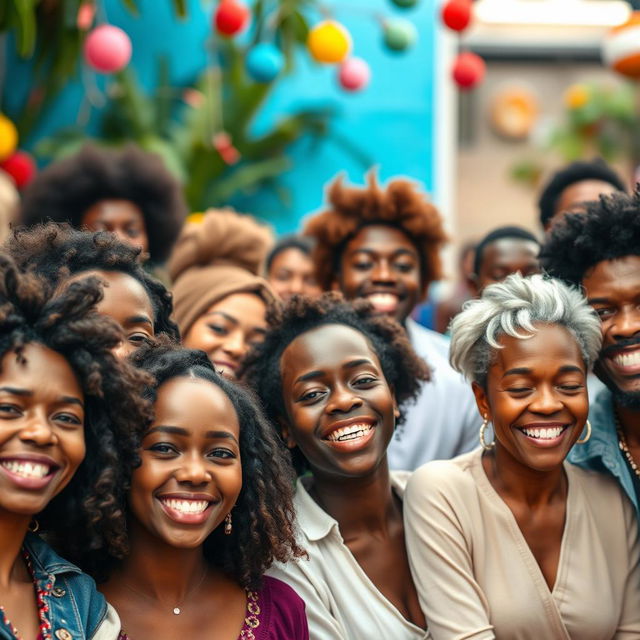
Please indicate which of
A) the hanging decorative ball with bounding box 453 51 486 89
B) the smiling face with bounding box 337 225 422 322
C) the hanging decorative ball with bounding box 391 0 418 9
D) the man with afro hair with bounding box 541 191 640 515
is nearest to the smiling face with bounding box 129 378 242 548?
the man with afro hair with bounding box 541 191 640 515

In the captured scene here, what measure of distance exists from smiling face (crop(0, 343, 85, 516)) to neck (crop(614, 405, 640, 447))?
2.04 meters

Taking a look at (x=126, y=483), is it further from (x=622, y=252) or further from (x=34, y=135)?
(x=34, y=135)

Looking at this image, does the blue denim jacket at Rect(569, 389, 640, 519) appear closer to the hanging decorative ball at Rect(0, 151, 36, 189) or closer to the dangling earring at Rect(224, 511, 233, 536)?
the dangling earring at Rect(224, 511, 233, 536)

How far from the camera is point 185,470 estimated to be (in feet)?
9.87

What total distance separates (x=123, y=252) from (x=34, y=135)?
20.7ft

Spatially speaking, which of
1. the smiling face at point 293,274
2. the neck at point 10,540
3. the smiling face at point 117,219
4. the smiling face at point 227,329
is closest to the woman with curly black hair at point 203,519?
the neck at point 10,540

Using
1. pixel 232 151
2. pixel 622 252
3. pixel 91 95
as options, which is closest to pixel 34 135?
pixel 91 95

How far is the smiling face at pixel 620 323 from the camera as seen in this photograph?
3.63m

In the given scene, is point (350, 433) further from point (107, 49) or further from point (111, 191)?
point (107, 49)

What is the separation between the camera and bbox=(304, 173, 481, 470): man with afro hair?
14.9ft

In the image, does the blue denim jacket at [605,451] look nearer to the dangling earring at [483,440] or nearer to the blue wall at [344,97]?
the dangling earring at [483,440]

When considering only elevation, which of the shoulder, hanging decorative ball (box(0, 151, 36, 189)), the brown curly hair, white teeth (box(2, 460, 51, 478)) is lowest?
the shoulder

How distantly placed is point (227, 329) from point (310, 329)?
3.01 feet

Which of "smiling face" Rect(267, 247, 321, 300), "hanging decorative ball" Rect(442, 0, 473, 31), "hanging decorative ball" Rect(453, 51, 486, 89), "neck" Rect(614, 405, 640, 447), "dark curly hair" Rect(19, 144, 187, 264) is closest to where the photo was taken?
"neck" Rect(614, 405, 640, 447)
